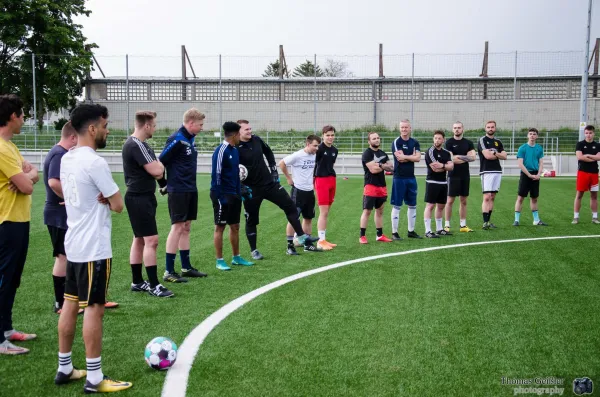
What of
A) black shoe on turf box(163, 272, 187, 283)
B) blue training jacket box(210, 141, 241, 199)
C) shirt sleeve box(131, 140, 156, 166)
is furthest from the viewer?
blue training jacket box(210, 141, 241, 199)

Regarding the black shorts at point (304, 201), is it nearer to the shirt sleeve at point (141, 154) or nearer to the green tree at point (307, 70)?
the shirt sleeve at point (141, 154)

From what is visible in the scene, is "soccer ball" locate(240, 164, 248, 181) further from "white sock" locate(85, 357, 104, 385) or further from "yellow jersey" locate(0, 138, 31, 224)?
"white sock" locate(85, 357, 104, 385)

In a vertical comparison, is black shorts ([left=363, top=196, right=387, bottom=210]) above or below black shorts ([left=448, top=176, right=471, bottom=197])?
below

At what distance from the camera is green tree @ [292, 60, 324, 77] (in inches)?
1280

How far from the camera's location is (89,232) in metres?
3.87

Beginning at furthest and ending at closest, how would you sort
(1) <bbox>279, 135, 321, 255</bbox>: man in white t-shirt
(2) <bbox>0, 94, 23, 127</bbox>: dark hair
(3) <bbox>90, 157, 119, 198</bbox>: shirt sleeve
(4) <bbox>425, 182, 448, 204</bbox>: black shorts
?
(4) <bbox>425, 182, 448, 204</bbox>: black shorts < (1) <bbox>279, 135, 321, 255</bbox>: man in white t-shirt < (2) <bbox>0, 94, 23, 127</bbox>: dark hair < (3) <bbox>90, 157, 119, 198</bbox>: shirt sleeve

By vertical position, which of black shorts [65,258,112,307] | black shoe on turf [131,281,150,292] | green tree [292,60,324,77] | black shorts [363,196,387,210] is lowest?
black shoe on turf [131,281,150,292]

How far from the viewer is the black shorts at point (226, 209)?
25.5 ft

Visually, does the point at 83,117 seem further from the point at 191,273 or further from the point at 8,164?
the point at 191,273

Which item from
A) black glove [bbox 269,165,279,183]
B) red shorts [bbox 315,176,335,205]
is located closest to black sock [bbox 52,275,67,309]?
black glove [bbox 269,165,279,183]

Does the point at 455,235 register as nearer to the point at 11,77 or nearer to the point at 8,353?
the point at 8,353

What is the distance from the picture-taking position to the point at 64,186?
3900mm

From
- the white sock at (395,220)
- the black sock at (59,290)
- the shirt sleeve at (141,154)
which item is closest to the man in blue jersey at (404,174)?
the white sock at (395,220)

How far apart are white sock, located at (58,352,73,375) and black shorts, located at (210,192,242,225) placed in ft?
12.8
